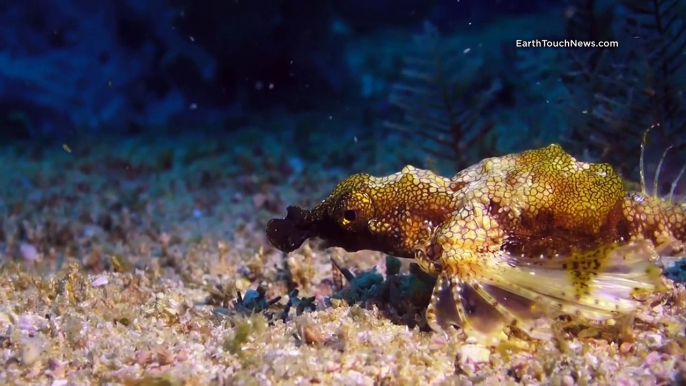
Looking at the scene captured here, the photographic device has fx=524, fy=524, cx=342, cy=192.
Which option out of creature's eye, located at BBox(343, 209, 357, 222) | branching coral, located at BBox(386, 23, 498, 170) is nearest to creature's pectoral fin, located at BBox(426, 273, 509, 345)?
creature's eye, located at BBox(343, 209, 357, 222)

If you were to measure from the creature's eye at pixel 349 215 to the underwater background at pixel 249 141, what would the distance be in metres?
0.61

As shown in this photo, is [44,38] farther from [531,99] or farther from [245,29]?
[531,99]

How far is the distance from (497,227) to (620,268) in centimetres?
76

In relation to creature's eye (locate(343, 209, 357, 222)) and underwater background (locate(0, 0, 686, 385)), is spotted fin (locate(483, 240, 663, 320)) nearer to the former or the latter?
underwater background (locate(0, 0, 686, 385))

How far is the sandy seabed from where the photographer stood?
2729mm

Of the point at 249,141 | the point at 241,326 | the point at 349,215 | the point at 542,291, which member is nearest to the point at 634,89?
the point at 542,291

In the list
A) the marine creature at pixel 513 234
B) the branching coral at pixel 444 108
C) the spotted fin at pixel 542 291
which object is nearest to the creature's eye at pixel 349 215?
the marine creature at pixel 513 234

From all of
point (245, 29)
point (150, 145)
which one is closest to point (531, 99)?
point (245, 29)

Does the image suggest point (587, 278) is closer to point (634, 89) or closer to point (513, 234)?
point (513, 234)

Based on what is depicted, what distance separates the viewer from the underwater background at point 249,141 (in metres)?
2.98

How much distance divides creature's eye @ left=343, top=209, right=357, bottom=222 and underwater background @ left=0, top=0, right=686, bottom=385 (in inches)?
24.0

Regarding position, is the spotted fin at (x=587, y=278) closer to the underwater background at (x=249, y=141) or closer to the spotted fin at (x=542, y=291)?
the spotted fin at (x=542, y=291)

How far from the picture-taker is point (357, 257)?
583 centimetres

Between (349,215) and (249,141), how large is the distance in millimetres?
9134
